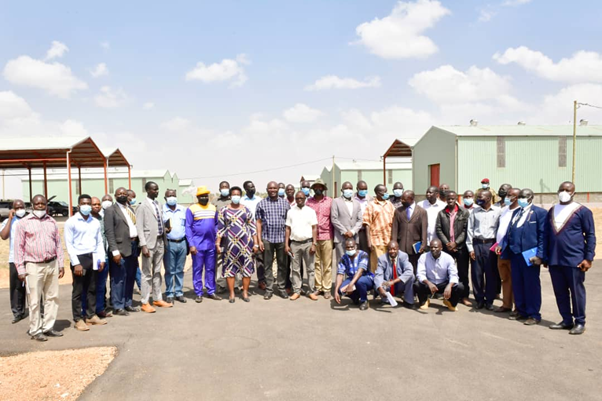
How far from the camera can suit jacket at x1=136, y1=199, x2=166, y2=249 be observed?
6.49m

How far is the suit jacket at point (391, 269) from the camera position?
6.56m

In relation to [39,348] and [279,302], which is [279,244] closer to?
[279,302]

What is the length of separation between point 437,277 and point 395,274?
639 millimetres

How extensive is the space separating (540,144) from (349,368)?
25.8 meters

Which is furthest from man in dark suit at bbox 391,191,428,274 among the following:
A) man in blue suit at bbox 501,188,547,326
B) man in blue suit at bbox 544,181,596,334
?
man in blue suit at bbox 544,181,596,334

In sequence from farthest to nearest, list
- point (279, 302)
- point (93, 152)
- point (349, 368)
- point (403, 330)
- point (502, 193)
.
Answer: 1. point (93, 152)
2. point (502, 193)
3. point (279, 302)
4. point (403, 330)
5. point (349, 368)

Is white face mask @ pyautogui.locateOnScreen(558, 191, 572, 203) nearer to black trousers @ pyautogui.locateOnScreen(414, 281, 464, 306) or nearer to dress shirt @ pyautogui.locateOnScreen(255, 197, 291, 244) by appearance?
black trousers @ pyautogui.locateOnScreen(414, 281, 464, 306)

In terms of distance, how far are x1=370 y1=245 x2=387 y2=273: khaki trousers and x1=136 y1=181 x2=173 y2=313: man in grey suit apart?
139 inches

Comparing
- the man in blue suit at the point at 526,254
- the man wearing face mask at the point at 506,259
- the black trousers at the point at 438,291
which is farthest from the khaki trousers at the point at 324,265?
the man in blue suit at the point at 526,254

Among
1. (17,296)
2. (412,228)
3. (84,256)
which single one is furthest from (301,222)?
(17,296)

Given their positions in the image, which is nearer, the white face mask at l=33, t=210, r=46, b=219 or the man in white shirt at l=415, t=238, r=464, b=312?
the white face mask at l=33, t=210, r=46, b=219

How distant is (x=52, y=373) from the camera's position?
420cm

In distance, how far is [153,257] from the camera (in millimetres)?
6691

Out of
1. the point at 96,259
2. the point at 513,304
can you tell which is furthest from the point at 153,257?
the point at 513,304
